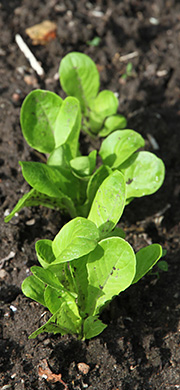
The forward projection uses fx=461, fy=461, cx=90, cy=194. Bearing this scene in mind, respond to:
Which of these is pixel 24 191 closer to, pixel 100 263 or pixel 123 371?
pixel 100 263

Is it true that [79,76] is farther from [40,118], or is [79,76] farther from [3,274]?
[3,274]

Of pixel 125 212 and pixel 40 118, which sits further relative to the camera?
pixel 125 212

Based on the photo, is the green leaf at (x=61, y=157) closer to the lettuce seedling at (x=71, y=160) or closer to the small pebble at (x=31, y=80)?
the lettuce seedling at (x=71, y=160)

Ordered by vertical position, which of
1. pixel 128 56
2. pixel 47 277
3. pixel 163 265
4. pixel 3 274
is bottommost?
pixel 163 265

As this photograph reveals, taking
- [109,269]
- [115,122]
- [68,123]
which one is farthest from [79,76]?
[109,269]

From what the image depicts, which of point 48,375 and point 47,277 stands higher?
point 47,277

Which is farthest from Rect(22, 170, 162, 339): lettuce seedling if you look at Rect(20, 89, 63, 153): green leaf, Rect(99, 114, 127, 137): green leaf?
Rect(99, 114, 127, 137): green leaf

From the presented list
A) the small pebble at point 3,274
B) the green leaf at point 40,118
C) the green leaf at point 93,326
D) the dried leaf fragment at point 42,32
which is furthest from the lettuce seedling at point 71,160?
the dried leaf fragment at point 42,32
